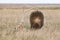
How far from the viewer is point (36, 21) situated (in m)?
13.6

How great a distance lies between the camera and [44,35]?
36.1ft

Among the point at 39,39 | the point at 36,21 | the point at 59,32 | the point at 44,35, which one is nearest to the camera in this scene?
the point at 39,39

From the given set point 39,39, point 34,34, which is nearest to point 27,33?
point 34,34

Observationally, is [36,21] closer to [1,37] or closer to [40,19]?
[40,19]

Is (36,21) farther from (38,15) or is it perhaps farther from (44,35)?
(44,35)

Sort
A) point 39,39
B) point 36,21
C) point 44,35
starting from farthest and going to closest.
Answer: point 36,21 → point 44,35 → point 39,39

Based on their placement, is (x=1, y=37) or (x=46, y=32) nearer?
(x=1, y=37)

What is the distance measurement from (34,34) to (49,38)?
794mm

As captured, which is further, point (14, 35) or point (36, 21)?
point (36, 21)

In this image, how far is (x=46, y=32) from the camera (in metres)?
11.7

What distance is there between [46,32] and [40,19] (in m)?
2.03

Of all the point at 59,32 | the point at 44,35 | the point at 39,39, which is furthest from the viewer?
the point at 59,32

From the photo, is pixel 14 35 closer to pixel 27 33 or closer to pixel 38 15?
pixel 27 33

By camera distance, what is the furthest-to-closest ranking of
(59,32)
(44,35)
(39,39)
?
(59,32), (44,35), (39,39)
